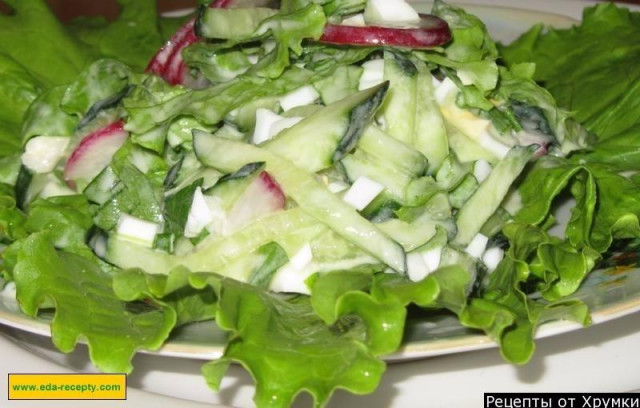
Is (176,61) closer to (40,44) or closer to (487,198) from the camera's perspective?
(40,44)

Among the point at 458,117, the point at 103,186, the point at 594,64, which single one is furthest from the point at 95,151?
the point at 594,64

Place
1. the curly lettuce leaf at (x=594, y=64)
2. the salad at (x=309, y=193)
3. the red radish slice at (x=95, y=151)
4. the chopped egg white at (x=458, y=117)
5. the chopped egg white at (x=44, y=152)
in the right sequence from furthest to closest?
1. the curly lettuce leaf at (x=594, y=64)
2. the chopped egg white at (x=44, y=152)
3. the red radish slice at (x=95, y=151)
4. the chopped egg white at (x=458, y=117)
5. the salad at (x=309, y=193)

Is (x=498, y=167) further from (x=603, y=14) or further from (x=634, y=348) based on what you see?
(x=603, y=14)

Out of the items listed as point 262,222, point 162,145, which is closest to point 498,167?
point 262,222

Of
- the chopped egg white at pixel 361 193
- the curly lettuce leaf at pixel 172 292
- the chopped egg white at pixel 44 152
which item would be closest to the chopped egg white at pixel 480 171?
the chopped egg white at pixel 361 193

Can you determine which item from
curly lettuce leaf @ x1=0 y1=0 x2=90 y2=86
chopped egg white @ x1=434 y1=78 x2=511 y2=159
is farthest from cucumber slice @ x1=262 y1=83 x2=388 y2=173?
curly lettuce leaf @ x1=0 y1=0 x2=90 y2=86

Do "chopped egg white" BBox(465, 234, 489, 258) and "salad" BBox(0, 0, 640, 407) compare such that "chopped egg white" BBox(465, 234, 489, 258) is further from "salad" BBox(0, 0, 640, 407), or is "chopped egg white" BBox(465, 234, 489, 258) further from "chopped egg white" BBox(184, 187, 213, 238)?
"chopped egg white" BBox(184, 187, 213, 238)

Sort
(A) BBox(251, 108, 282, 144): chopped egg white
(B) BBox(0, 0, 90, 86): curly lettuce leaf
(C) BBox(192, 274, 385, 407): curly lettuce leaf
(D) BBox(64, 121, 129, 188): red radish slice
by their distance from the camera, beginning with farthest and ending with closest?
(B) BBox(0, 0, 90, 86): curly lettuce leaf < (D) BBox(64, 121, 129, 188): red radish slice < (A) BBox(251, 108, 282, 144): chopped egg white < (C) BBox(192, 274, 385, 407): curly lettuce leaf

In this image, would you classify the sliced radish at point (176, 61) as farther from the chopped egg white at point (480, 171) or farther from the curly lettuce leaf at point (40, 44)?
the chopped egg white at point (480, 171)
